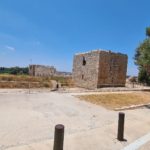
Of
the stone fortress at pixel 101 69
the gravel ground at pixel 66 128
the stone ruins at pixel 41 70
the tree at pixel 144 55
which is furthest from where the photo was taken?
the stone ruins at pixel 41 70

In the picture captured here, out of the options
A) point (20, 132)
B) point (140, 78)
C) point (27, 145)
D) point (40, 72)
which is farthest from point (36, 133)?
point (40, 72)

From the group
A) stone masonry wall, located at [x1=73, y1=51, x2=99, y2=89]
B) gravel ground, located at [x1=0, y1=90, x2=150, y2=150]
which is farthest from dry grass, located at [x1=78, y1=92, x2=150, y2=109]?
stone masonry wall, located at [x1=73, y1=51, x2=99, y2=89]

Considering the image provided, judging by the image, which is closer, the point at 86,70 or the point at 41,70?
the point at 86,70

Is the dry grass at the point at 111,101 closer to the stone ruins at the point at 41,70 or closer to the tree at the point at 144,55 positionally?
the tree at the point at 144,55

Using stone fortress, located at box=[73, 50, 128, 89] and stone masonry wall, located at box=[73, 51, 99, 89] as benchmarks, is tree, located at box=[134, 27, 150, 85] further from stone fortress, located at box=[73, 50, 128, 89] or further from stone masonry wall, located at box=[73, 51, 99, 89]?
stone masonry wall, located at box=[73, 51, 99, 89]

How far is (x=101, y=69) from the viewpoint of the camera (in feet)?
70.4

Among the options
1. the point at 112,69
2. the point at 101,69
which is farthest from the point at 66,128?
the point at 112,69

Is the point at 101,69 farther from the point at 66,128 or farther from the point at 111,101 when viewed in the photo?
the point at 66,128

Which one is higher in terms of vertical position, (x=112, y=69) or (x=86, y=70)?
(x=112, y=69)

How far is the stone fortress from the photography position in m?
21.3

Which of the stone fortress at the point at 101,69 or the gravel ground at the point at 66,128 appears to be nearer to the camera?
the gravel ground at the point at 66,128

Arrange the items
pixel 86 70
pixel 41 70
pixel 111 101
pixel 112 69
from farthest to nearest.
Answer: pixel 41 70 → pixel 86 70 → pixel 112 69 → pixel 111 101

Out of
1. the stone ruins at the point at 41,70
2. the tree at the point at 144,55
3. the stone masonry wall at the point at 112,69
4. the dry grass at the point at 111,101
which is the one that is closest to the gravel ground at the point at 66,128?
the dry grass at the point at 111,101

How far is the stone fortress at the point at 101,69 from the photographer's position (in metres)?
21.3
